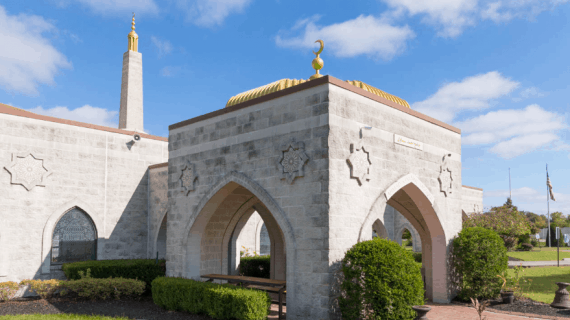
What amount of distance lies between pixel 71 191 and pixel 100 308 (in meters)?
4.69

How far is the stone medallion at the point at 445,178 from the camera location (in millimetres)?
10523

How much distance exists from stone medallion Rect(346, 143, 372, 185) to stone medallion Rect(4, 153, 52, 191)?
9276 mm

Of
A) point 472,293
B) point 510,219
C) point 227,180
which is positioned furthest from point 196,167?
point 510,219

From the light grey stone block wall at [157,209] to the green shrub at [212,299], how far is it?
15.1 feet

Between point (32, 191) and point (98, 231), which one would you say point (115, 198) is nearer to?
point (98, 231)

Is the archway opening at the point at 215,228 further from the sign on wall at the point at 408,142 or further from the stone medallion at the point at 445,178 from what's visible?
the stone medallion at the point at 445,178

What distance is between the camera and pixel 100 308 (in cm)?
974

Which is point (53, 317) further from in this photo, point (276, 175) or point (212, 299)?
point (276, 175)

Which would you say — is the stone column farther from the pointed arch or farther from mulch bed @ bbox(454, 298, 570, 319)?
mulch bed @ bbox(454, 298, 570, 319)

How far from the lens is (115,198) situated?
14.1 meters

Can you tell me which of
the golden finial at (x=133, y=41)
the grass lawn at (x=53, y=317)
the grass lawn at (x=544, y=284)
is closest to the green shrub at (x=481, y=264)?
the grass lawn at (x=544, y=284)

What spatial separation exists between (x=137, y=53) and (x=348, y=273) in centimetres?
1659

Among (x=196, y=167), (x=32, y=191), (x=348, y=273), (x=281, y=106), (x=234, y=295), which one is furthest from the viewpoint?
(x=32, y=191)

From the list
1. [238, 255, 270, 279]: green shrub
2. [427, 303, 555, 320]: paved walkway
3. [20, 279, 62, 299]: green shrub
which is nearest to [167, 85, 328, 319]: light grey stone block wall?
[427, 303, 555, 320]: paved walkway
